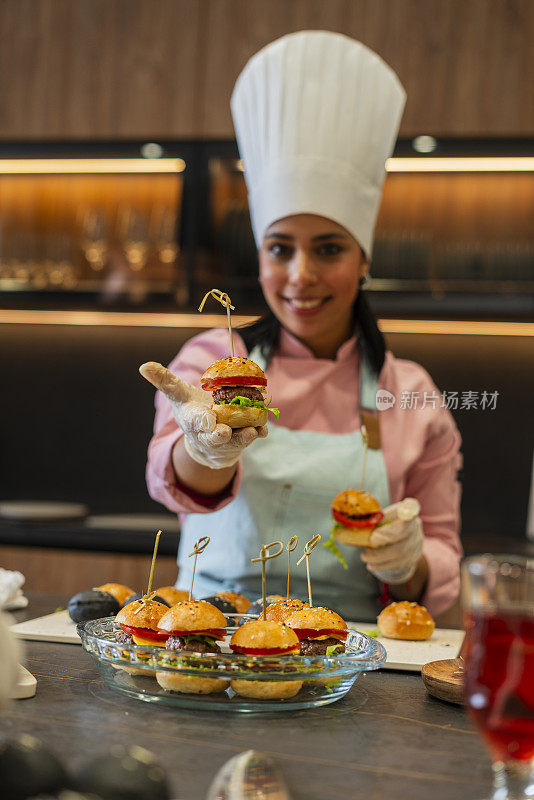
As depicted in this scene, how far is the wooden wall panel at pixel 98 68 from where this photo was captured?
3.00 meters

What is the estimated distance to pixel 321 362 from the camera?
1928 mm

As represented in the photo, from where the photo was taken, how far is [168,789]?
0.61 meters

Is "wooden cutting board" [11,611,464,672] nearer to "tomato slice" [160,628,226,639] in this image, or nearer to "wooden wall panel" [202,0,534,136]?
"tomato slice" [160,628,226,639]

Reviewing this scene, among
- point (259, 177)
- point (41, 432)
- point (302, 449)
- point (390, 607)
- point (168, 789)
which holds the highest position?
point (259, 177)

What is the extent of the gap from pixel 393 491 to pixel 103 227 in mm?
1662

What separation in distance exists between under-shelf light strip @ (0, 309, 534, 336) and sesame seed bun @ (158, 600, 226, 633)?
60.9 inches

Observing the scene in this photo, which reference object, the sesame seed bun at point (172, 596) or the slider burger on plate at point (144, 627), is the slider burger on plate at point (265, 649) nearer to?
the slider burger on plate at point (144, 627)

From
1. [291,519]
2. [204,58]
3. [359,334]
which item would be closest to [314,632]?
[291,519]

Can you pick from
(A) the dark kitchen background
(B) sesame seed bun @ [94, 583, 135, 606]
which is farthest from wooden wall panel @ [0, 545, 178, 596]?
(B) sesame seed bun @ [94, 583, 135, 606]

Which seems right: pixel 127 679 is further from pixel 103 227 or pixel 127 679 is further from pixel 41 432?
pixel 41 432

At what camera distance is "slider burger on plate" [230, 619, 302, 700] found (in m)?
0.92

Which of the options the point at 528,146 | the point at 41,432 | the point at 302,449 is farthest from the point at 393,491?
the point at 41,432

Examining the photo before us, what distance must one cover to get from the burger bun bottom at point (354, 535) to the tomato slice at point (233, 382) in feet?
1.52

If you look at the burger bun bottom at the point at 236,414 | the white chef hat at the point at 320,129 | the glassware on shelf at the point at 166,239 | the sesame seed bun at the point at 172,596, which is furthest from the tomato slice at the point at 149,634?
the glassware on shelf at the point at 166,239
